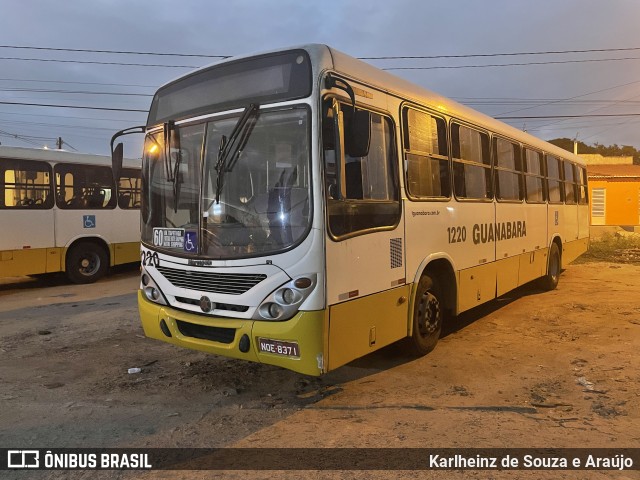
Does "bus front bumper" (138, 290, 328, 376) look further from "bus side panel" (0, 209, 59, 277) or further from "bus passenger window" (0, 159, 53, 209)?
"bus passenger window" (0, 159, 53, 209)

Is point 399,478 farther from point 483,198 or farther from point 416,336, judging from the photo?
point 483,198

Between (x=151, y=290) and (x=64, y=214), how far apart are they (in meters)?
8.06

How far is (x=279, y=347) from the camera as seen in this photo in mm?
4055

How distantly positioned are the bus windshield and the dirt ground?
57.1 inches

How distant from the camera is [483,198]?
7.12 metres

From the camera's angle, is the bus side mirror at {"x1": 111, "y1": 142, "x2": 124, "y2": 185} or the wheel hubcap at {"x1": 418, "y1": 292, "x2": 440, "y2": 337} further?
the wheel hubcap at {"x1": 418, "y1": 292, "x2": 440, "y2": 337}

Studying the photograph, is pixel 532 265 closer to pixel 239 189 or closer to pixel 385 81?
pixel 385 81

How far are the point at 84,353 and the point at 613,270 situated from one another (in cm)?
1389

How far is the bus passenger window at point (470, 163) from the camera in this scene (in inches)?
253

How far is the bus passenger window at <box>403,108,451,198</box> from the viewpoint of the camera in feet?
17.6

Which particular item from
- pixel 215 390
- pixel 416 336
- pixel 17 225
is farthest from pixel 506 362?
pixel 17 225

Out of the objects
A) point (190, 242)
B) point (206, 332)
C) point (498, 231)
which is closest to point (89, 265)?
point (190, 242)

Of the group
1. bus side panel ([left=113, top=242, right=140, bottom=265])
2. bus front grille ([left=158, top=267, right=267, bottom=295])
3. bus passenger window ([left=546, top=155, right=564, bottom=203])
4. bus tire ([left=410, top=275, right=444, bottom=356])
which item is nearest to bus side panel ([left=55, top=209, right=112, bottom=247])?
bus side panel ([left=113, top=242, right=140, bottom=265])

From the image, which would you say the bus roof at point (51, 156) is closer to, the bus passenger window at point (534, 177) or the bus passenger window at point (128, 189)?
the bus passenger window at point (128, 189)
